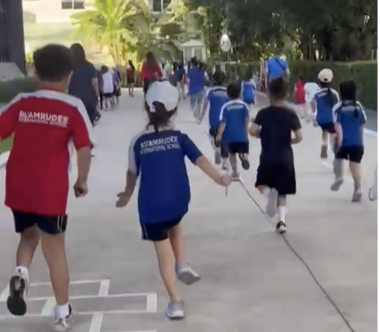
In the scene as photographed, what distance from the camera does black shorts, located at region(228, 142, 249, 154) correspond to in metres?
11.3

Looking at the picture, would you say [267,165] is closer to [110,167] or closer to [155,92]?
[155,92]

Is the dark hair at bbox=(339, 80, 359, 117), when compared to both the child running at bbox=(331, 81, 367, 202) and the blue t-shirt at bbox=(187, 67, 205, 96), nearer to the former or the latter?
the child running at bbox=(331, 81, 367, 202)

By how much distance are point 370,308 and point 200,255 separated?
6.81 ft

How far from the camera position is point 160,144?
5.74 m

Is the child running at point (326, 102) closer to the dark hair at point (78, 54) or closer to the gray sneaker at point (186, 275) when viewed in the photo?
the dark hair at point (78, 54)

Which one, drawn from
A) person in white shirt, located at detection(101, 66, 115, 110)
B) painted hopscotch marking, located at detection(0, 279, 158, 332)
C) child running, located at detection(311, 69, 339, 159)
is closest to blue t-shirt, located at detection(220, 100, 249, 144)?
child running, located at detection(311, 69, 339, 159)

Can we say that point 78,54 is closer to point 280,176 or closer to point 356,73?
point 280,176

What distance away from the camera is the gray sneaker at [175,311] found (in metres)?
5.79

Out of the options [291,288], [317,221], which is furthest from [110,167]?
[291,288]

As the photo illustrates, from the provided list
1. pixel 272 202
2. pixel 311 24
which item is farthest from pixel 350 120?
pixel 311 24

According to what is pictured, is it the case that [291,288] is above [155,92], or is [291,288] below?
below

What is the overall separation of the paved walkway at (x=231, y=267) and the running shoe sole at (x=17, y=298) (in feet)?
1.38

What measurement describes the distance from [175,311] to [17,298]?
1.02 metres

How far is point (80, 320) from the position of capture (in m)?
5.87
